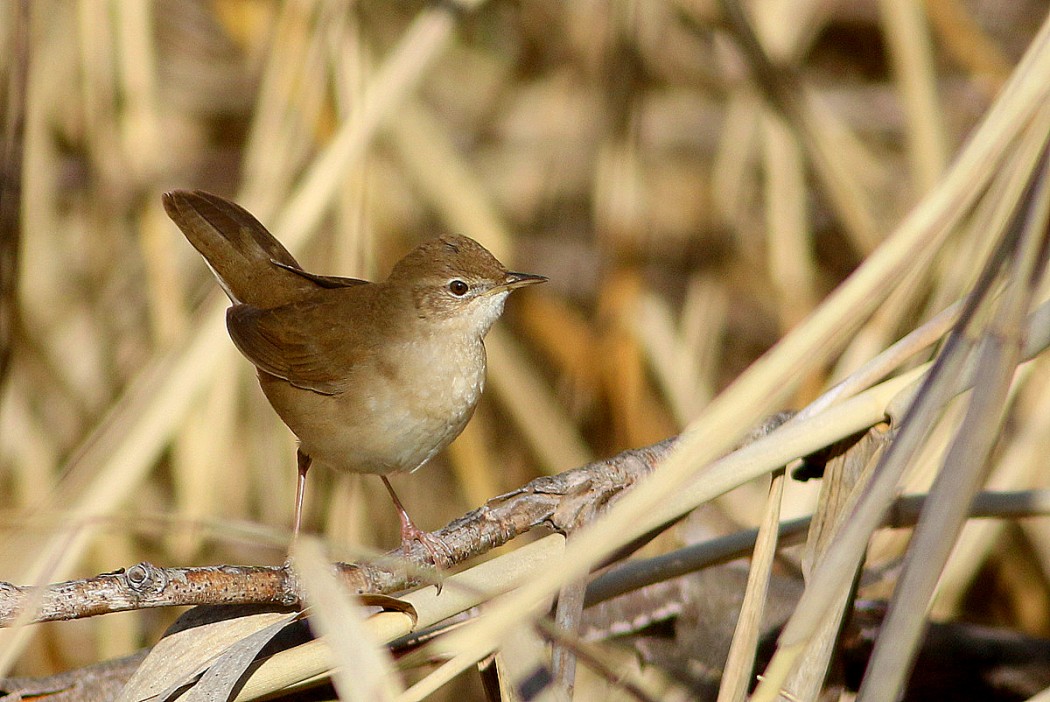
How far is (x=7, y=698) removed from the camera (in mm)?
1543

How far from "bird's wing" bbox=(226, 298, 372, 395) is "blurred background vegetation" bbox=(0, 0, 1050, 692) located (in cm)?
8

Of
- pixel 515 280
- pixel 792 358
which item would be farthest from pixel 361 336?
pixel 792 358

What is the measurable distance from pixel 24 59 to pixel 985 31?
3.61 meters

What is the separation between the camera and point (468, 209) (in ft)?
11.8

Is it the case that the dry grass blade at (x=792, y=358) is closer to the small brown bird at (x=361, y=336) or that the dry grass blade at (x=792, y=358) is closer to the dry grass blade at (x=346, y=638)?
the dry grass blade at (x=346, y=638)

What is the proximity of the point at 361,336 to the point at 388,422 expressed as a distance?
0.96ft

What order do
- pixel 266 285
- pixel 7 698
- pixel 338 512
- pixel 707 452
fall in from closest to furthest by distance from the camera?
pixel 707 452 → pixel 7 698 → pixel 266 285 → pixel 338 512

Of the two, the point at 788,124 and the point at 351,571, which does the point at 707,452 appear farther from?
the point at 788,124

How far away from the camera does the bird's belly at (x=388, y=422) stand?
87.6 inches

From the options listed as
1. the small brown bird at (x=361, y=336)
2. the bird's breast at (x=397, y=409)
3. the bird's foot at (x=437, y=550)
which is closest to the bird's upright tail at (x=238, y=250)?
the small brown bird at (x=361, y=336)

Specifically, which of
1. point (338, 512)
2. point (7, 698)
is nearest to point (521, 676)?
point (7, 698)

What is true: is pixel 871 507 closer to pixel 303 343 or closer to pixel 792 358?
pixel 792 358

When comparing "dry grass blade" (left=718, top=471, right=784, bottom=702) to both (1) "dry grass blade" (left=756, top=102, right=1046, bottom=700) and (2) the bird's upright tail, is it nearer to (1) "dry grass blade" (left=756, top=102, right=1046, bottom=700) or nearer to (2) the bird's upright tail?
(1) "dry grass blade" (left=756, top=102, right=1046, bottom=700)

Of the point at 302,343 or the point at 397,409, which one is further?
the point at 302,343
